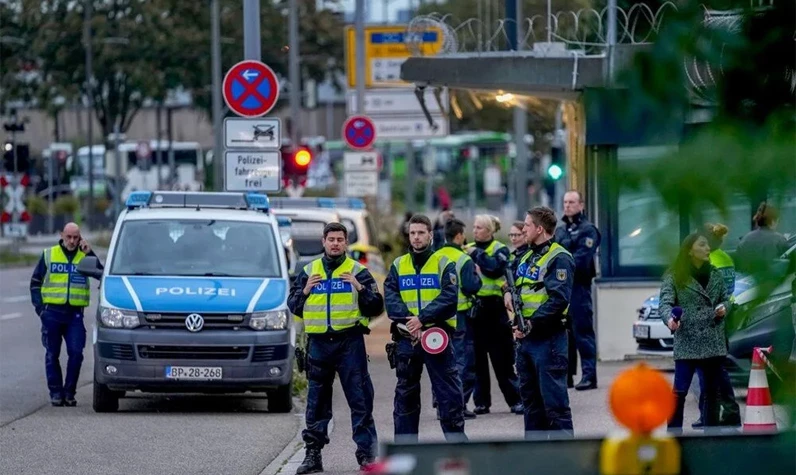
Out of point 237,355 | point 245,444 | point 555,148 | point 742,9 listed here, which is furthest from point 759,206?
point 555,148

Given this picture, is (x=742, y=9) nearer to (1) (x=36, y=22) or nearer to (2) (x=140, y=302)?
(2) (x=140, y=302)

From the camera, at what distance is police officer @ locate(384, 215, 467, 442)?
10.2m

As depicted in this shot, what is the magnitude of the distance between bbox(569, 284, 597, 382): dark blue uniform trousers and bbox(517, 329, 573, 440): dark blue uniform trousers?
16.1 feet

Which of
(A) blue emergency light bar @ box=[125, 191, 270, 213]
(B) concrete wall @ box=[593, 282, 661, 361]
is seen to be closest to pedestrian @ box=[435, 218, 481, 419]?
(A) blue emergency light bar @ box=[125, 191, 270, 213]

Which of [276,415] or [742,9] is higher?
[742,9]

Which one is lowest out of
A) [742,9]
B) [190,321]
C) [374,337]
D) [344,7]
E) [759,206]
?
[374,337]

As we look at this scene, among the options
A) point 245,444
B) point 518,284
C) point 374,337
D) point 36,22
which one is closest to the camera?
point 518,284

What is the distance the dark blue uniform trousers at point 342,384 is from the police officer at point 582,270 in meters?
4.62

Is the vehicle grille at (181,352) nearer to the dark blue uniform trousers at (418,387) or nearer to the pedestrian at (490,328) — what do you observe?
the pedestrian at (490,328)

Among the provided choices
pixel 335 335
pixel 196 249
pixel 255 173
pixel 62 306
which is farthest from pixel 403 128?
pixel 335 335

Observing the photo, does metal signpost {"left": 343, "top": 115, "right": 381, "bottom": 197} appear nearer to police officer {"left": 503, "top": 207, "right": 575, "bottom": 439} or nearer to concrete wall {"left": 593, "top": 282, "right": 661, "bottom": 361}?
concrete wall {"left": 593, "top": 282, "right": 661, "bottom": 361}

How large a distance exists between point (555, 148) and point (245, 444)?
48.1 ft

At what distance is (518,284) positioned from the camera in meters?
10.3

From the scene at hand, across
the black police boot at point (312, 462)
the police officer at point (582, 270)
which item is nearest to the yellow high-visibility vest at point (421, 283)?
the black police boot at point (312, 462)
